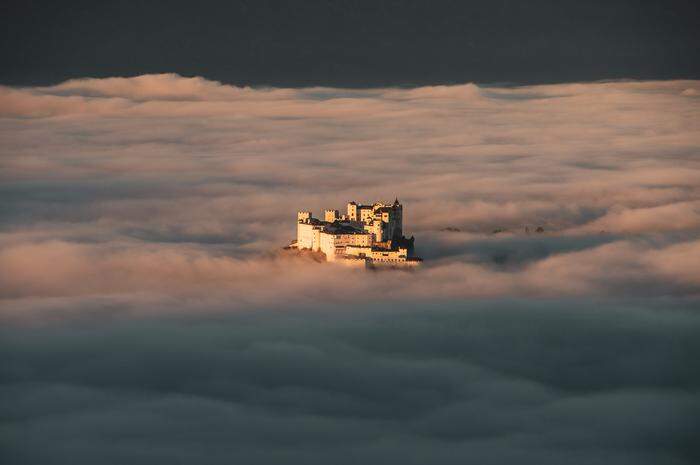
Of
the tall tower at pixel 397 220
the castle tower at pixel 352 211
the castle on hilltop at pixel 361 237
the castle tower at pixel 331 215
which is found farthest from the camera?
the tall tower at pixel 397 220

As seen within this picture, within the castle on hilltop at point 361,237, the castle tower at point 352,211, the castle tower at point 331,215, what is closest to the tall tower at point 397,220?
the castle on hilltop at point 361,237

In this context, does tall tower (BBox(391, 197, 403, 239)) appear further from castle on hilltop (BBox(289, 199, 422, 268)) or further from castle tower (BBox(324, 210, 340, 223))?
castle tower (BBox(324, 210, 340, 223))

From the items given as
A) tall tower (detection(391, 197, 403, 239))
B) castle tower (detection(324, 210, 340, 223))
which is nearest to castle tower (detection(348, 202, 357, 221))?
castle tower (detection(324, 210, 340, 223))

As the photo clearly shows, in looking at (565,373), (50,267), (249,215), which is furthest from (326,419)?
(249,215)

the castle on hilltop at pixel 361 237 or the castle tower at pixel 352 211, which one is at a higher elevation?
the castle tower at pixel 352 211

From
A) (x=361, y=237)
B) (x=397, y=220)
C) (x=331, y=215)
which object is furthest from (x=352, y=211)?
(x=361, y=237)

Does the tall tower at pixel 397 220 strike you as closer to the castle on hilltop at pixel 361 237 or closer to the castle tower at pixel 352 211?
the castle on hilltop at pixel 361 237

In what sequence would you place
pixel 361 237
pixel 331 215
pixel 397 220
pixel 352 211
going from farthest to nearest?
pixel 397 220, pixel 352 211, pixel 331 215, pixel 361 237

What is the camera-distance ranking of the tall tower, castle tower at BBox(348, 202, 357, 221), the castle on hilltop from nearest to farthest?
the castle on hilltop
castle tower at BBox(348, 202, 357, 221)
the tall tower

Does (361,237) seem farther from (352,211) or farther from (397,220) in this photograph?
A: (397,220)
